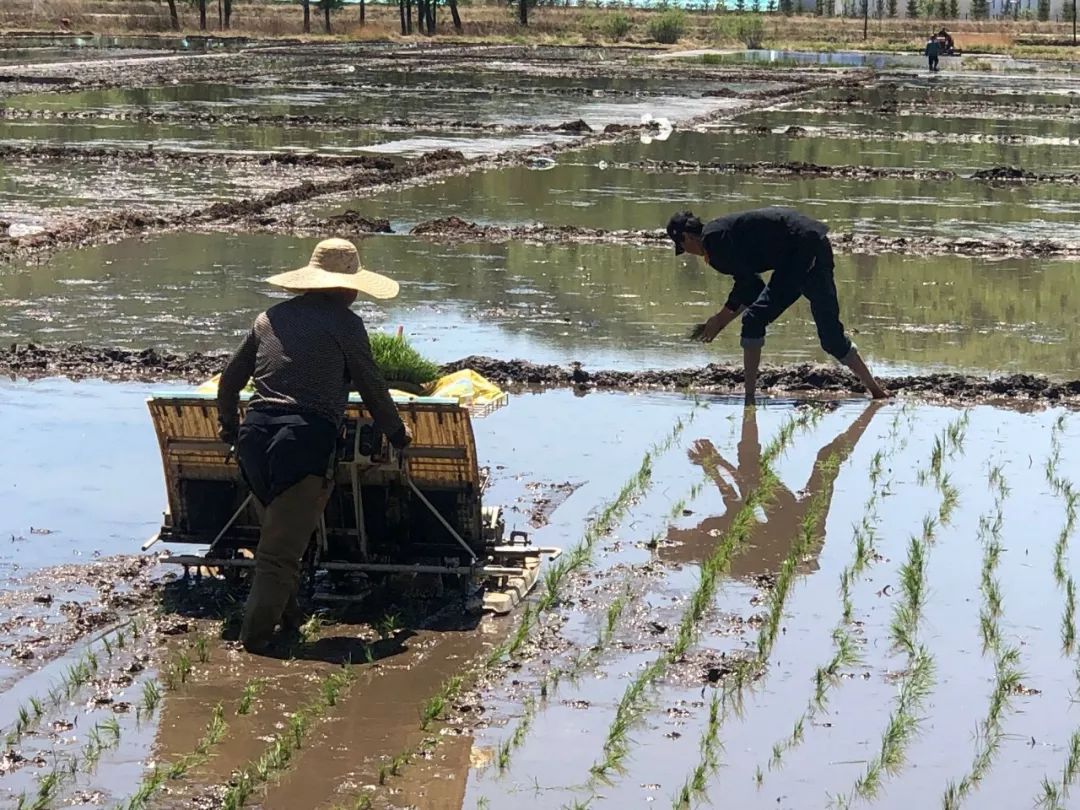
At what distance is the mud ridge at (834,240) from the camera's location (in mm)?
16141

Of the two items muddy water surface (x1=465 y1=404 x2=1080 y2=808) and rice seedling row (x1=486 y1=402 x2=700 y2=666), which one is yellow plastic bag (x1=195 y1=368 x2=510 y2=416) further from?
muddy water surface (x1=465 y1=404 x2=1080 y2=808)

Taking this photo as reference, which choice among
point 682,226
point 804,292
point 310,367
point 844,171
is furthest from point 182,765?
point 844,171

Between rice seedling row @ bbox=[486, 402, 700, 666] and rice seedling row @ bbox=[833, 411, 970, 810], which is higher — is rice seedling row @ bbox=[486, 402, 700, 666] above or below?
above

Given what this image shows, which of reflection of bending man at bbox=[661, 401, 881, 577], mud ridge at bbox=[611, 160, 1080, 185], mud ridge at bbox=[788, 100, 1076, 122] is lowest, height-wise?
reflection of bending man at bbox=[661, 401, 881, 577]

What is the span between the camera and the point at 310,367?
641 centimetres

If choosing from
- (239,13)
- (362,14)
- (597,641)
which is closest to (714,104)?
(597,641)

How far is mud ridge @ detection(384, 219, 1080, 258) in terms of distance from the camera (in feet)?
53.0

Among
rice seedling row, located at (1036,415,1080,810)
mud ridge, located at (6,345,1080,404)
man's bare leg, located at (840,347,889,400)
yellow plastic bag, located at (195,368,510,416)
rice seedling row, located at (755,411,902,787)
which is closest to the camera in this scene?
rice seedling row, located at (1036,415,1080,810)

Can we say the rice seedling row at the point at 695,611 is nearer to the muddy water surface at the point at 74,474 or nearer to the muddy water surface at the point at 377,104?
the muddy water surface at the point at 74,474

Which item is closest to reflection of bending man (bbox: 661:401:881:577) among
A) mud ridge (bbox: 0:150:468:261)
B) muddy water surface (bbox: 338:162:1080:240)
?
mud ridge (bbox: 0:150:468:261)

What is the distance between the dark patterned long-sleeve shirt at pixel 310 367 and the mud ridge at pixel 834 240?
10.1 metres

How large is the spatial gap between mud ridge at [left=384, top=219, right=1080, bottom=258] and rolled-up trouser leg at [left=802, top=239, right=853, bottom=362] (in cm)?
563

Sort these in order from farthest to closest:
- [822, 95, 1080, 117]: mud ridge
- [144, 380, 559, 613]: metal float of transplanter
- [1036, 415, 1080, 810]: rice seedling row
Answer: [822, 95, 1080, 117]: mud ridge → [144, 380, 559, 613]: metal float of transplanter → [1036, 415, 1080, 810]: rice seedling row

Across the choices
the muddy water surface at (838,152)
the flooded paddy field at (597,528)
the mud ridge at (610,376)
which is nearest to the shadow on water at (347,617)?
the flooded paddy field at (597,528)
